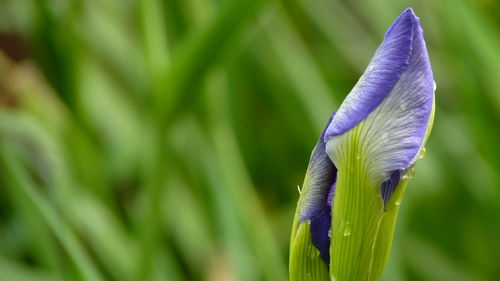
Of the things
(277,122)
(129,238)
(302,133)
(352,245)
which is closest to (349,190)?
(352,245)

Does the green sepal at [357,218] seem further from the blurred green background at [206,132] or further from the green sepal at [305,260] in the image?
the blurred green background at [206,132]

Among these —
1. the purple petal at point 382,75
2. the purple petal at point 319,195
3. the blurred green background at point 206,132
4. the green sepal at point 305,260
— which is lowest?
the green sepal at point 305,260

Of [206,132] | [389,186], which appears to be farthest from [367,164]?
[206,132]

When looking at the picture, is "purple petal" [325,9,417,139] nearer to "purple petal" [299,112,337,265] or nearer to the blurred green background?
"purple petal" [299,112,337,265]

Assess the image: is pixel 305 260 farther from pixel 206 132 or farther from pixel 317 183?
pixel 206 132

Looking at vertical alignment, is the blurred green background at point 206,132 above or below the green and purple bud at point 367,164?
above

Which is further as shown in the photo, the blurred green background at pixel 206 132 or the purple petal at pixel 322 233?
the blurred green background at pixel 206 132

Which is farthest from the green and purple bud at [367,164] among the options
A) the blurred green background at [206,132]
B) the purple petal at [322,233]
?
the blurred green background at [206,132]

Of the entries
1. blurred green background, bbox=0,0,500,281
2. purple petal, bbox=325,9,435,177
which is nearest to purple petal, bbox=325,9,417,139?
purple petal, bbox=325,9,435,177
